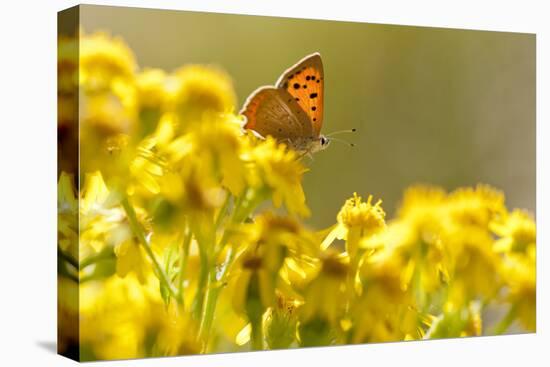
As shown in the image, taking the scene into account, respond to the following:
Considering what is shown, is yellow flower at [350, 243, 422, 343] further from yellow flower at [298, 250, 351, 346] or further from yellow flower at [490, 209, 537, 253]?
yellow flower at [490, 209, 537, 253]

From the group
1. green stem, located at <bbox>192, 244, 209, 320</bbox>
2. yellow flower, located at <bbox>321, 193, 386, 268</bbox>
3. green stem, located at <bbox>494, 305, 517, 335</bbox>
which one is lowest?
green stem, located at <bbox>494, 305, 517, 335</bbox>

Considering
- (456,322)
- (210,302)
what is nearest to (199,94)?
(210,302)

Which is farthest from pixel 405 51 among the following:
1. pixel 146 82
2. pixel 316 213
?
pixel 146 82

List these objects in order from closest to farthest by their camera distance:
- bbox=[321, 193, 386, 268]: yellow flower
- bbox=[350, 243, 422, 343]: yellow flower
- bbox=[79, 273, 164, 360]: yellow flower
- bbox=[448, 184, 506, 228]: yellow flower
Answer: bbox=[79, 273, 164, 360]: yellow flower < bbox=[350, 243, 422, 343]: yellow flower < bbox=[321, 193, 386, 268]: yellow flower < bbox=[448, 184, 506, 228]: yellow flower

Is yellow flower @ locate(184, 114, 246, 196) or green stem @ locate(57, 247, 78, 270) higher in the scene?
yellow flower @ locate(184, 114, 246, 196)

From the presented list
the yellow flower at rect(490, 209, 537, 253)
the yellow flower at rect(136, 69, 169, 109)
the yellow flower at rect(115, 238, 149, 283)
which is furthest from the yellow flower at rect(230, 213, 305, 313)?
the yellow flower at rect(490, 209, 537, 253)

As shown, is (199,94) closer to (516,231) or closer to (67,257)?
(67,257)

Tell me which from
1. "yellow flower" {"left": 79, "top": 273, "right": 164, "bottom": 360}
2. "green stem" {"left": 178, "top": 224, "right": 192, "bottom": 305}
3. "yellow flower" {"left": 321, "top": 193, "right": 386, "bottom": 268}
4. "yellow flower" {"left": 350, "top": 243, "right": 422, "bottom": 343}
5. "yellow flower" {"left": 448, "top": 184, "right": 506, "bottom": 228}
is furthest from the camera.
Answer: "yellow flower" {"left": 448, "top": 184, "right": 506, "bottom": 228}

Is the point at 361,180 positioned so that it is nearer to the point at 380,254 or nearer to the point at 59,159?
the point at 380,254
